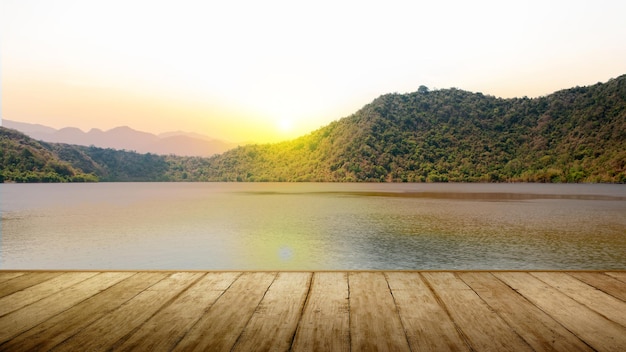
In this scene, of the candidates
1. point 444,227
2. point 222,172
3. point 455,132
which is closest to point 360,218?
point 444,227

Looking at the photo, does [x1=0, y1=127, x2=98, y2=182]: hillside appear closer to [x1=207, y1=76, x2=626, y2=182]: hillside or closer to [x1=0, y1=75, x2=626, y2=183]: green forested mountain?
[x1=0, y1=75, x2=626, y2=183]: green forested mountain

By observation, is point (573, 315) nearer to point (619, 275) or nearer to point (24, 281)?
point (619, 275)

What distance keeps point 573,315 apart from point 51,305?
12.5ft

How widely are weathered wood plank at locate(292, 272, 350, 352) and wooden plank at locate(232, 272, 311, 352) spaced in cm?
6

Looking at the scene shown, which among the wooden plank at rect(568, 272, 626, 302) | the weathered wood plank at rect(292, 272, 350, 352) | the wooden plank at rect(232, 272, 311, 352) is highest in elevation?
the wooden plank at rect(232, 272, 311, 352)

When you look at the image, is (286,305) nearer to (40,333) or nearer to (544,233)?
(40,333)

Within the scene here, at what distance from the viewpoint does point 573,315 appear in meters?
3.05

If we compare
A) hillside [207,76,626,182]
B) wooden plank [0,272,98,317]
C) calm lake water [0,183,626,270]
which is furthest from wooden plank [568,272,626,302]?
hillside [207,76,626,182]

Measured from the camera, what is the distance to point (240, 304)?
3.32m

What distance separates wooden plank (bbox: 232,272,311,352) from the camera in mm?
2533

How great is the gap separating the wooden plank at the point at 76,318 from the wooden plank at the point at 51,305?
0.07m

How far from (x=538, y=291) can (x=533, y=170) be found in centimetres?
11135

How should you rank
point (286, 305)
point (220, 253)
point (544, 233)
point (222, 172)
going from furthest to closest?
1. point (222, 172)
2. point (544, 233)
3. point (220, 253)
4. point (286, 305)

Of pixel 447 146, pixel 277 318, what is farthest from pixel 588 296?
pixel 447 146
